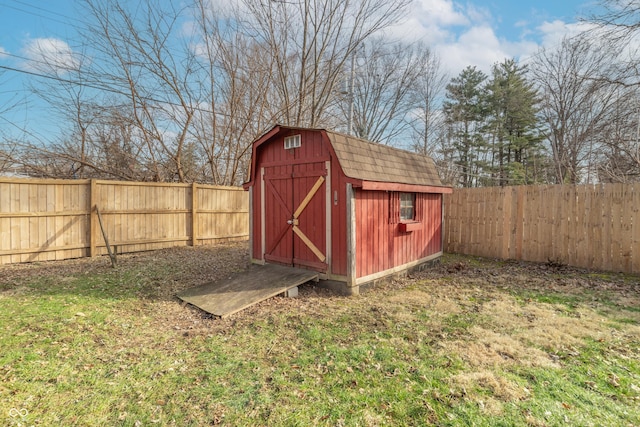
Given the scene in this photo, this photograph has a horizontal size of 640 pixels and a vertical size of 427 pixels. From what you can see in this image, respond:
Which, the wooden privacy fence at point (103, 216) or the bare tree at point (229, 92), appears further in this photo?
the bare tree at point (229, 92)

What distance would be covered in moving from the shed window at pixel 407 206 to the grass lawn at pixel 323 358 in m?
1.84

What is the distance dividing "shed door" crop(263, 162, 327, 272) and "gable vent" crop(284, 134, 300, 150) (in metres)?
0.39

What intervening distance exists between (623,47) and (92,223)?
515 inches

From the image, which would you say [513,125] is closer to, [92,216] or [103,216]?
[103,216]

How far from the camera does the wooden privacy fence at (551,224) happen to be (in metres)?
6.58

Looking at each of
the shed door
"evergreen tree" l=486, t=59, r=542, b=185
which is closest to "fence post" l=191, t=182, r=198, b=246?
the shed door

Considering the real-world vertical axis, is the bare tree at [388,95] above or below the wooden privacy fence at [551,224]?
above

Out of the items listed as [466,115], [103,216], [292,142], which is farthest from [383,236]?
[466,115]

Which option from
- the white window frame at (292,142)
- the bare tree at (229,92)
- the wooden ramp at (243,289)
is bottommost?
the wooden ramp at (243,289)

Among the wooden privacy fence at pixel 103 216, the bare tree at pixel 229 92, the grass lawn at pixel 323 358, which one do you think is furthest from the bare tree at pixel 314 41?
the grass lawn at pixel 323 358

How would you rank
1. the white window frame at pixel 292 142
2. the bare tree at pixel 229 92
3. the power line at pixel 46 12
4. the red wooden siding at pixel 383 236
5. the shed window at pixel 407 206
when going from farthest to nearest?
the bare tree at pixel 229 92 → the power line at pixel 46 12 → the shed window at pixel 407 206 → the white window frame at pixel 292 142 → the red wooden siding at pixel 383 236

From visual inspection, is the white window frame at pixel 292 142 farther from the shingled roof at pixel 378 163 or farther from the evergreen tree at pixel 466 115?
the evergreen tree at pixel 466 115

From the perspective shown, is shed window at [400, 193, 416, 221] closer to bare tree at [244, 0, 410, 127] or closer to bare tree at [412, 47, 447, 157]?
bare tree at [244, 0, 410, 127]

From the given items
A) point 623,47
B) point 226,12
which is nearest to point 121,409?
point 623,47
